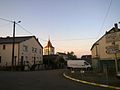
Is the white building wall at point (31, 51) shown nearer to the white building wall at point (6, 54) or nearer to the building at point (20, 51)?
the building at point (20, 51)

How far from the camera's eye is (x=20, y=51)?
49969mm

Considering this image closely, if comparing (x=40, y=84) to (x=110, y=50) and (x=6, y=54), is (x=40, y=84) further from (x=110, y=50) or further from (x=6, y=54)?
(x=6, y=54)

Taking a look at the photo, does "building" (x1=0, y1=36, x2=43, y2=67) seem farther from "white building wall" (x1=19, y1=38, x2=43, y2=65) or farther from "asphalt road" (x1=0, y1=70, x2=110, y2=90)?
"asphalt road" (x1=0, y1=70, x2=110, y2=90)

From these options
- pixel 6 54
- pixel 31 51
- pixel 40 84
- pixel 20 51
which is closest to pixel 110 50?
pixel 40 84

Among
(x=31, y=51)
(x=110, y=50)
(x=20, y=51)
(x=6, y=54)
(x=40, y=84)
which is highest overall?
(x=31, y=51)

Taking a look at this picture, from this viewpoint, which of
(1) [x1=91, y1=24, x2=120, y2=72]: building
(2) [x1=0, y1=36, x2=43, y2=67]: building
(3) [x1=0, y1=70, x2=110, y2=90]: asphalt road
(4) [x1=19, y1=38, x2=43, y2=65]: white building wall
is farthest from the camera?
(4) [x1=19, y1=38, x2=43, y2=65]: white building wall

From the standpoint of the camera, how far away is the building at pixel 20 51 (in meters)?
Answer: 49.1

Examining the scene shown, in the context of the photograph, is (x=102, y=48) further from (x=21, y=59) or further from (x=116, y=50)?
(x=116, y=50)

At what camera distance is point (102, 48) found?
4616 centimetres

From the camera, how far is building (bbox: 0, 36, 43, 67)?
161 ft

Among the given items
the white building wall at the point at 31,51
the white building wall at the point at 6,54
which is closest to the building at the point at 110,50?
the white building wall at the point at 31,51

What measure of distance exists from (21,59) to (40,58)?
15.6 meters

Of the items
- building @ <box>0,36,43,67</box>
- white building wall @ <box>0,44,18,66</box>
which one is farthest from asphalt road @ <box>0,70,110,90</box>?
white building wall @ <box>0,44,18,66</box>

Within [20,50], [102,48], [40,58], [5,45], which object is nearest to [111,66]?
[102,48]
